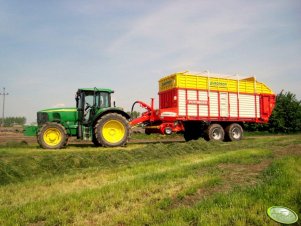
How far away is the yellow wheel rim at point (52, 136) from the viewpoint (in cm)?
1263

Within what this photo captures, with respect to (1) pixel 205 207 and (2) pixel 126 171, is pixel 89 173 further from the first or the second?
(1) pixel 205 207

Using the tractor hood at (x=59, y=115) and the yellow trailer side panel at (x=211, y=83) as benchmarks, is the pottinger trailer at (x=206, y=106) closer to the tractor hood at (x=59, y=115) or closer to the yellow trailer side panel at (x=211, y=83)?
the yellow trailer side panel at (x=211, y=83)

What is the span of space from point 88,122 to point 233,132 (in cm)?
846

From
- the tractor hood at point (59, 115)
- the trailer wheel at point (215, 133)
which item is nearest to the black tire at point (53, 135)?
the tractor hood at point (59, 115)

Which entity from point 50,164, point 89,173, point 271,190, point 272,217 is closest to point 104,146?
point 50,164

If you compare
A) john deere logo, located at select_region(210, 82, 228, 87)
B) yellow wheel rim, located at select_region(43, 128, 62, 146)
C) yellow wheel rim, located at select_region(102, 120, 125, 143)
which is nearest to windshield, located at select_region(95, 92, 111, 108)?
yellow wheel rim, located at select_region(102, 120, 125, 143)

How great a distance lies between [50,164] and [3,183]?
158cm

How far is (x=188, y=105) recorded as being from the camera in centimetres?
1633

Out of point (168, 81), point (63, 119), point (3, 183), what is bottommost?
point (3, 183)

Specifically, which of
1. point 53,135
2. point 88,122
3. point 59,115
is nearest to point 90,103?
point 88,122

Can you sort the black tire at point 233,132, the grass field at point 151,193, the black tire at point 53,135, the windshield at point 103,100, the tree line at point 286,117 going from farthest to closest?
the tree line at point 286,117, the black tire at point 233,132, the windshield at point 103,100, the black tire at point 53,135, the grass field at point 151,193

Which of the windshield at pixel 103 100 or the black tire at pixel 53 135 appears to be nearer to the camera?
the black tire at pixel 53 135

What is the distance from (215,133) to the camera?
17078 mm

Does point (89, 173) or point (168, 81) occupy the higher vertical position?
point (168, 81)
